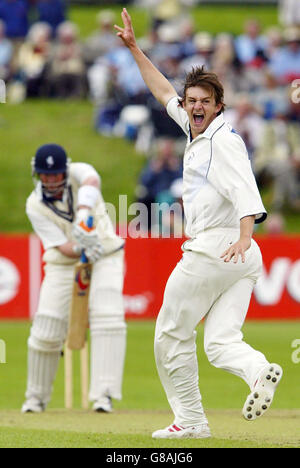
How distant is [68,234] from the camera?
10.2 metres

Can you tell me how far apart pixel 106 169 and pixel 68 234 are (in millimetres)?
12362

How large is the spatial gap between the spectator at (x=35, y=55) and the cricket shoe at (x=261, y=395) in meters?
17.2

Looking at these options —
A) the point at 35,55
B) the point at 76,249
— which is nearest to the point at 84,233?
the point at 76,249

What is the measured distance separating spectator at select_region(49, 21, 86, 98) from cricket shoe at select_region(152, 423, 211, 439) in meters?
16.5

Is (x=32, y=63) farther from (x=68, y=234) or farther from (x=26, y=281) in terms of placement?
(x=68, y=234)

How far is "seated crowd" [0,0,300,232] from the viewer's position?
66.9 ft

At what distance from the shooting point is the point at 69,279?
33.3 ft

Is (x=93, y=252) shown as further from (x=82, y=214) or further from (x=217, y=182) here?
(x=217, y=182)

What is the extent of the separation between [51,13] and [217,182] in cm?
1827

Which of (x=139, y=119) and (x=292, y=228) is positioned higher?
(x=139, y=119)

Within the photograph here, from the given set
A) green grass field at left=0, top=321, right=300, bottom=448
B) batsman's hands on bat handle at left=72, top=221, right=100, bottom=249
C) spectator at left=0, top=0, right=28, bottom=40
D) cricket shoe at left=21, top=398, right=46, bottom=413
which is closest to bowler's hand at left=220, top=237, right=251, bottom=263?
green grass field at left=0, top=321, right=300, bottom=448

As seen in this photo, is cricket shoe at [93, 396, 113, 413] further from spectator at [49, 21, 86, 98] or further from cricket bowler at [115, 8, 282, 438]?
spectator at [49, 21, 86, 98]

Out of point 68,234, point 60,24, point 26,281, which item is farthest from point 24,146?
point 68,234
